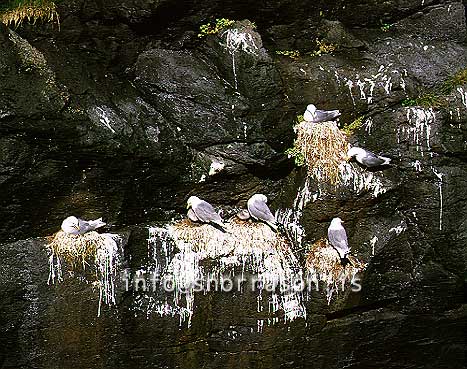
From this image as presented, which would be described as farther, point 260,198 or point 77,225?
point 260,198

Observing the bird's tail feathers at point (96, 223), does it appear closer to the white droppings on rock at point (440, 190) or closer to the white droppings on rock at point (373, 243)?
the white droppings on rock at point (373, 243)

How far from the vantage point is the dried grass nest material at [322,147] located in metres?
4.98

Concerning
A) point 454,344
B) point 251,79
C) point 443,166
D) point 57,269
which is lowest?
point 454,344

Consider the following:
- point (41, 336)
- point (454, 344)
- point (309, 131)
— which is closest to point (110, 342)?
point (41, 336)

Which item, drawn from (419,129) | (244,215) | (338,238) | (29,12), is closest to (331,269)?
(338,238)

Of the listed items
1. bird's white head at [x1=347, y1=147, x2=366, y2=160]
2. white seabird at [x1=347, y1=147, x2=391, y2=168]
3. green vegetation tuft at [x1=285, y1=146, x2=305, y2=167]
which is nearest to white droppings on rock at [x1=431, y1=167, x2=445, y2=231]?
white seabird at [x1=347, y1=147, x2=391, y2=168]

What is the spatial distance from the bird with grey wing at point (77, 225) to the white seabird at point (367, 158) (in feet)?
7.26

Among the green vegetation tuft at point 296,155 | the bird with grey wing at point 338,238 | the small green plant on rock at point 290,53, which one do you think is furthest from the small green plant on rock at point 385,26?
the bird with grey wing at point 338,238

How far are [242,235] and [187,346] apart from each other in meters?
1.03

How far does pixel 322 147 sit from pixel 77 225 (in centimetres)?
220

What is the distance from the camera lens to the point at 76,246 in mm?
4516

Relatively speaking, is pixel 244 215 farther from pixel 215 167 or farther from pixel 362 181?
pixel 362 181

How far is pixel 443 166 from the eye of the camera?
522 cm

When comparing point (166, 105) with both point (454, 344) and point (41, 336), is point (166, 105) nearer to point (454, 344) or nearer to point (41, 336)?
point (41, 336)
